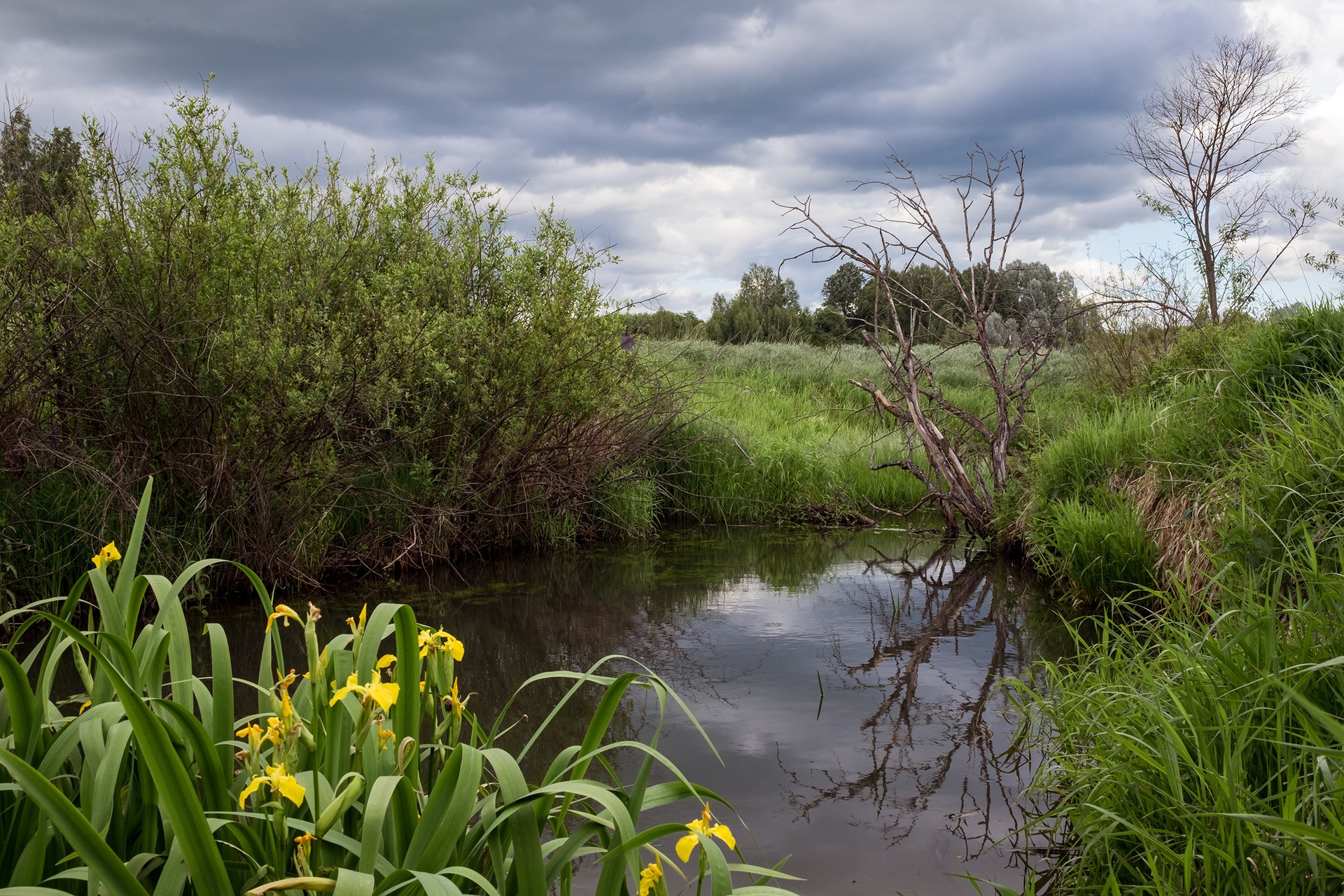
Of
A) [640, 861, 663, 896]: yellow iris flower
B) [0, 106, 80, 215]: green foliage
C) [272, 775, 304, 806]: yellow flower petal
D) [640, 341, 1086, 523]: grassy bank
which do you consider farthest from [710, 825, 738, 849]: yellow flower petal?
[640, 341, 1086, 523]: grassy bank

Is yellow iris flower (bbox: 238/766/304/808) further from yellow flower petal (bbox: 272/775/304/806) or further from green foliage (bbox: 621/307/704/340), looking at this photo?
green foliage (bbox: 621/307/704/340)

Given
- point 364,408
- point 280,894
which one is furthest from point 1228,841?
point 364,408

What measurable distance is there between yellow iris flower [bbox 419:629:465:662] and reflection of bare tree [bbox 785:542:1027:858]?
6.86ft

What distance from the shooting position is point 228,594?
22.1ft

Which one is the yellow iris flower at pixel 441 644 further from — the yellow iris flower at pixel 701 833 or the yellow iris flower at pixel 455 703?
the yellow iris flower at pixel 701 833

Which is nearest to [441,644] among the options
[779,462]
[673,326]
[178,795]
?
[178,795]

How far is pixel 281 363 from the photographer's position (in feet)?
20.4

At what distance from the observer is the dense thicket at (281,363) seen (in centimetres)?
566

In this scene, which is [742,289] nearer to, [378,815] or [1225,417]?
[1225,417]

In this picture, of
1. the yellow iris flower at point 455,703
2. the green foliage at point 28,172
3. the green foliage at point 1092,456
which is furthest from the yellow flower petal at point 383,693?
the green foliage at point 1092,456

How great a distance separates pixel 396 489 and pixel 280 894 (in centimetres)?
619

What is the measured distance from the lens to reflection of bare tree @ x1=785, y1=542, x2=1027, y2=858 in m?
3.47

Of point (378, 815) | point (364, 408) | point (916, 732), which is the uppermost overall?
point (364, 408)

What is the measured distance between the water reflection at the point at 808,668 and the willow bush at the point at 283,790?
855mm
